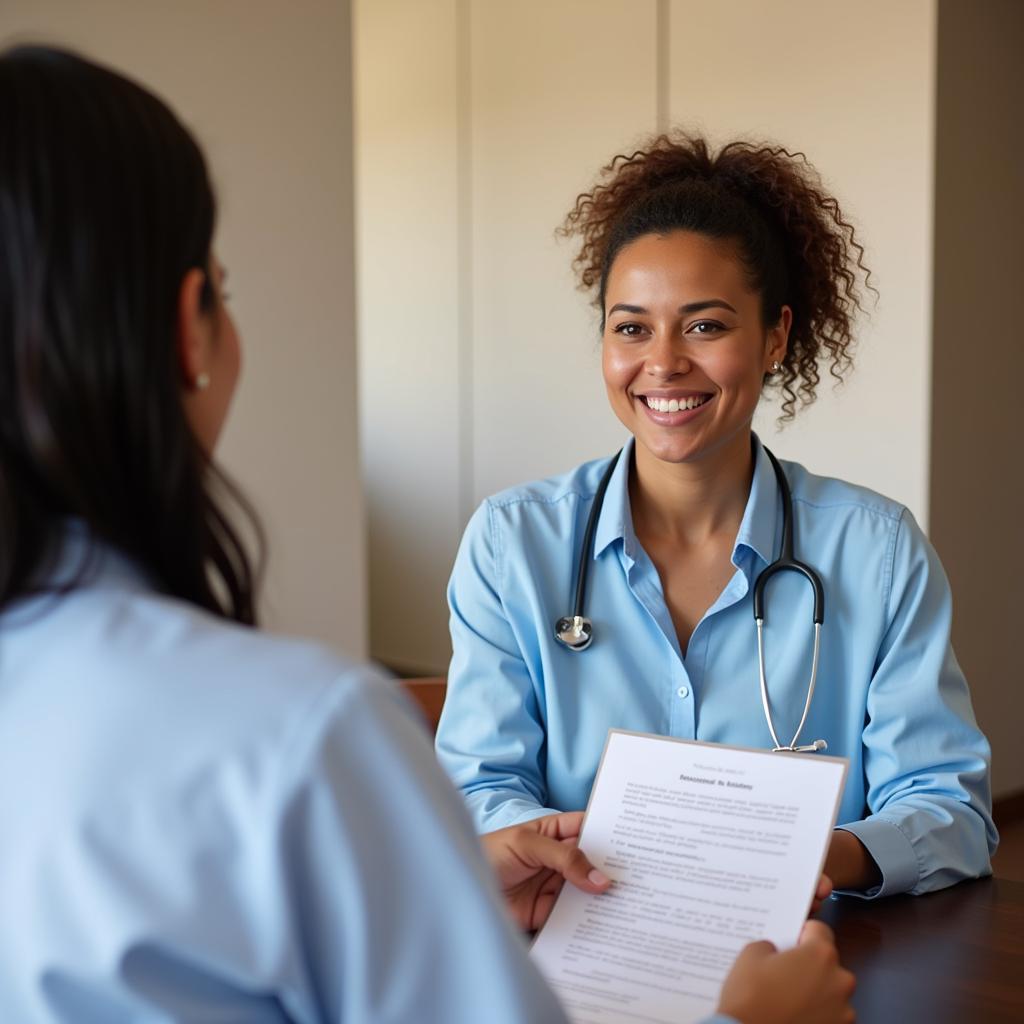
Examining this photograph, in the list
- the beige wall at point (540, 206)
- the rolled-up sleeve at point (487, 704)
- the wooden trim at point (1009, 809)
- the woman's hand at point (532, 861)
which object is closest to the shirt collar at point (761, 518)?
the rolled-up sleeve at point (487, 704)

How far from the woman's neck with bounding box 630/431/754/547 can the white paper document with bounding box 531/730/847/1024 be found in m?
0.65

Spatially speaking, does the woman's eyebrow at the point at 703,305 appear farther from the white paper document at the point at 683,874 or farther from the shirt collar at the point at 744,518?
the white paper document at the point at 683,874

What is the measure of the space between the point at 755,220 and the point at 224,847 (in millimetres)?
1436

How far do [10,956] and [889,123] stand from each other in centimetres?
346

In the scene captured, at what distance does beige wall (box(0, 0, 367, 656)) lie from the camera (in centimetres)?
326

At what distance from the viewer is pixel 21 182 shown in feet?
2.23

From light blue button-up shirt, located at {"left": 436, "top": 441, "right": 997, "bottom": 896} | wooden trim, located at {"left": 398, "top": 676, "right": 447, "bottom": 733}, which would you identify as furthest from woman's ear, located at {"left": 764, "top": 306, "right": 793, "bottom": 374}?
wooden trim, located at {"left": 398, "top": 676, "right": 447, "bottom": 733}

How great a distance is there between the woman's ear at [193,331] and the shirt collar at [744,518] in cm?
100

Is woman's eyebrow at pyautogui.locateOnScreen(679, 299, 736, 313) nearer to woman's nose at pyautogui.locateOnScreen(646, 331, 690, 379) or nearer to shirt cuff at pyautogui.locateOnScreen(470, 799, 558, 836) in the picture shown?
woman's nose at pyautogui.locateOnScreen(646, 331, 690, 379)

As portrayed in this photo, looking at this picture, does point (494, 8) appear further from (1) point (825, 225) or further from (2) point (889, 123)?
(1) point (825, 225)

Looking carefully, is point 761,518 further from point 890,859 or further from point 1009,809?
point 1009,809

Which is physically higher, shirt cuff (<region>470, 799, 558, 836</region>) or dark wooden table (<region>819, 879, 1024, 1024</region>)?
shirt cuff (<region>470, 799, 558, 836</region>)

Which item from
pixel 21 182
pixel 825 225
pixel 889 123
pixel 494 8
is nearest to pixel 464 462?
pixel 494 8

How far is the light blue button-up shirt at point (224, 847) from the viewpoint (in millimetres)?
625
